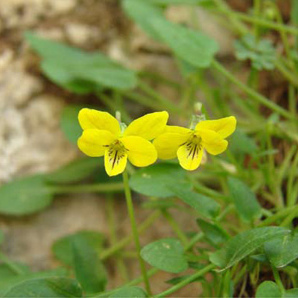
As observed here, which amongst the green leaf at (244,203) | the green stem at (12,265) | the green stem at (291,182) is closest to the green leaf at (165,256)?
the green leaf at (244,203)

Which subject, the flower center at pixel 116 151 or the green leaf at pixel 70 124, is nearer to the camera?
the flower center at pixel 116 151

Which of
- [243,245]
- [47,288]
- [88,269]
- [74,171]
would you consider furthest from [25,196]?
[243,245]

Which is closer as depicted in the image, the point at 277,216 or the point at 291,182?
the point at 277,216

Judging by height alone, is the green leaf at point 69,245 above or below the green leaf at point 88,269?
below

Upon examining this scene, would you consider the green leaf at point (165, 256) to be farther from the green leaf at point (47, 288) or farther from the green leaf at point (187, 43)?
the green leaf at point (187, 43)

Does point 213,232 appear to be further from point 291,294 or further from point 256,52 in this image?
point 256,52

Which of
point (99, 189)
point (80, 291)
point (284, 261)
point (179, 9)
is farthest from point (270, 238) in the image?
point (179, 9)
